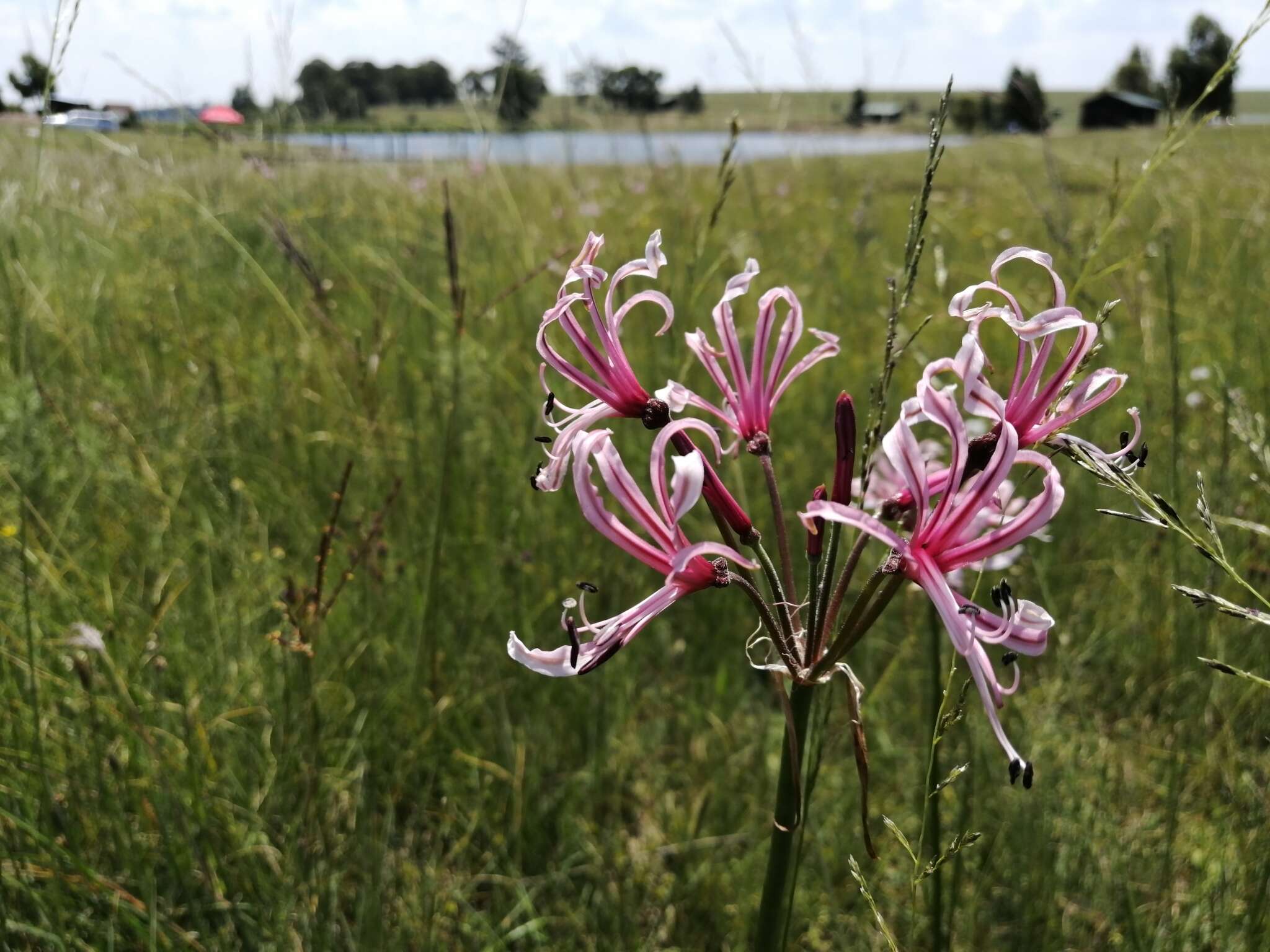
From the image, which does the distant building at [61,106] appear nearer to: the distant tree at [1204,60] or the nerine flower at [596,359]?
the nerine flower at [596,359]

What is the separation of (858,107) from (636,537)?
562cm

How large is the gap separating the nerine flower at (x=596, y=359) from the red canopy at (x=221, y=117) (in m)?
2.62

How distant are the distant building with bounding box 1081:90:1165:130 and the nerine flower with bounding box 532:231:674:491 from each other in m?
1.67

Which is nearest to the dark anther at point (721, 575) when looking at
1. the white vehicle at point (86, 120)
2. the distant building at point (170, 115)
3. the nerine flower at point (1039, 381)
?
the nerine flower at point (1039, 381)

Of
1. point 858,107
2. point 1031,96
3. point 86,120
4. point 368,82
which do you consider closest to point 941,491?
point 1031,96

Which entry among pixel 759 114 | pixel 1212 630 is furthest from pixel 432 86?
pixel 1212 630

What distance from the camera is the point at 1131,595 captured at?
3180 mm

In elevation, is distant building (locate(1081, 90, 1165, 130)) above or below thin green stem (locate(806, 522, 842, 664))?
above

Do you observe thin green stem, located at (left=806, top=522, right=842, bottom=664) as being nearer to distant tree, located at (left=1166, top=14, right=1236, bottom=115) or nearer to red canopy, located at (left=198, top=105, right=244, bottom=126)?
distant tree, located at (left=1166, top=14, right=1236, bottom=115)

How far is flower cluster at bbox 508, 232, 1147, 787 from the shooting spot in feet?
2.94

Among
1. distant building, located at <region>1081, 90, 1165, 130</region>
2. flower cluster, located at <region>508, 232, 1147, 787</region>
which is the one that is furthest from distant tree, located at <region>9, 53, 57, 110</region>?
distant building, located at <region>1081, 90, 1165, 130</region>

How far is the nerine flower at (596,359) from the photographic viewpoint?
1046mm

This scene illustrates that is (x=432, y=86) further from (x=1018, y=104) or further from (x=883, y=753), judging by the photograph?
(x=883, y=753)

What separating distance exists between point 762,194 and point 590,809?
8404 mm
